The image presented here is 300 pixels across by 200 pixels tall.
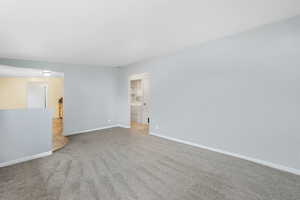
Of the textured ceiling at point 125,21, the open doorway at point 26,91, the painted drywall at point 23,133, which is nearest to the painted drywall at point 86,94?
the open doorway at point 26,91

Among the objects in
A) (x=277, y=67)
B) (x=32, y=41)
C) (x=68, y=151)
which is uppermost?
(x=32, y=41)

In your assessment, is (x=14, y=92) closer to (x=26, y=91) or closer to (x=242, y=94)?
(x=26, y=91)

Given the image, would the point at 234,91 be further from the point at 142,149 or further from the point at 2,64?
the point at 2,64

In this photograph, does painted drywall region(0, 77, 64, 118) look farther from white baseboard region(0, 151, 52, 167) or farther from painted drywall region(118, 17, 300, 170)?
painted drywall region(118, 17, 300, 170)

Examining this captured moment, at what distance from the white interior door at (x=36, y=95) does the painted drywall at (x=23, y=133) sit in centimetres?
507

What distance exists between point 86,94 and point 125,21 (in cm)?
385

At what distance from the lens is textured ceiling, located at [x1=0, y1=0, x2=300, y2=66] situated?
190 cm

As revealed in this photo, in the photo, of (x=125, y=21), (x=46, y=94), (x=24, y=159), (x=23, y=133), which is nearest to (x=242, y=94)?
(x=125, y=21)

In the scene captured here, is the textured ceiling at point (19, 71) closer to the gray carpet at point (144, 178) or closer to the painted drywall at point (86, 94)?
the painted drywall at point (86, 94)

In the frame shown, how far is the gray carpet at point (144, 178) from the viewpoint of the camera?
6.23 feet

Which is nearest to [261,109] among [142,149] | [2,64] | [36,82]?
[142,149]

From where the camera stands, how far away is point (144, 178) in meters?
2.27

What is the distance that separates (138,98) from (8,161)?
5.30 m

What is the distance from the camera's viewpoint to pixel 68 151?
3438 millimetres
